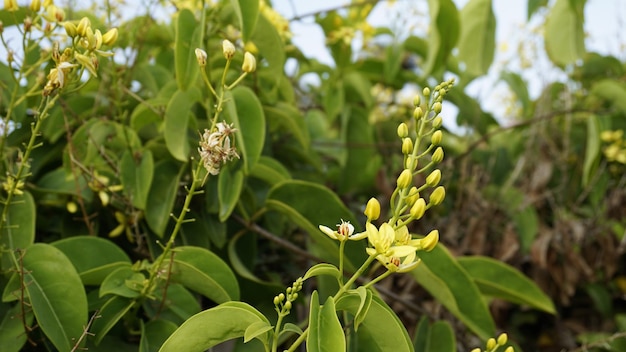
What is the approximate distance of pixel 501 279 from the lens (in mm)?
968

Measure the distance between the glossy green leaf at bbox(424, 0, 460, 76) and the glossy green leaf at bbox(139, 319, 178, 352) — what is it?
2.28 feet

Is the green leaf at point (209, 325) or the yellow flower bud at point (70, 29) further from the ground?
the yellow flower bud at point (70, 29)

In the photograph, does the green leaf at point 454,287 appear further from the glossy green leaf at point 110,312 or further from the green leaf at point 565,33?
the green leaf at point 565,33

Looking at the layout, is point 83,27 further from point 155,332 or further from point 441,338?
point 441,338

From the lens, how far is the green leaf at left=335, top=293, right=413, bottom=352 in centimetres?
60

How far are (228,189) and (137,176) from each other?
0.36ft

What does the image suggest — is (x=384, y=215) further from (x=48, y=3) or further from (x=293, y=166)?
(x=48, y=3)

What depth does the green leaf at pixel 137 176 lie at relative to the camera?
2.85 feet

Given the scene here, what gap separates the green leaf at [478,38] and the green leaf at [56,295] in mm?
810

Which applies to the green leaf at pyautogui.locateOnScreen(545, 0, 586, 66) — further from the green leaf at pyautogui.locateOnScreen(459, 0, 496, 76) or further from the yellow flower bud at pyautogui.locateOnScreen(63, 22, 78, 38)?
the yellow flower bud at pyautogui.locateOnScreen(63, 22, 78, 38)

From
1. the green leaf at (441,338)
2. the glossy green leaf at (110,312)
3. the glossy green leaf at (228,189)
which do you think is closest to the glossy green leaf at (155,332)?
the glossy green leaf at (110,312)

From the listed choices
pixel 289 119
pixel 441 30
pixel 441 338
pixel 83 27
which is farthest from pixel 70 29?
pixel 441 30

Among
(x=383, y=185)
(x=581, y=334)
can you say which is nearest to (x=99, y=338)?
(x=383, y=185)

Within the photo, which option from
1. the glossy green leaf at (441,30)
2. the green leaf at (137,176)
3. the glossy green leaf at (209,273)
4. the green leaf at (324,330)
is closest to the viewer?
the green leaf at (324,330)
